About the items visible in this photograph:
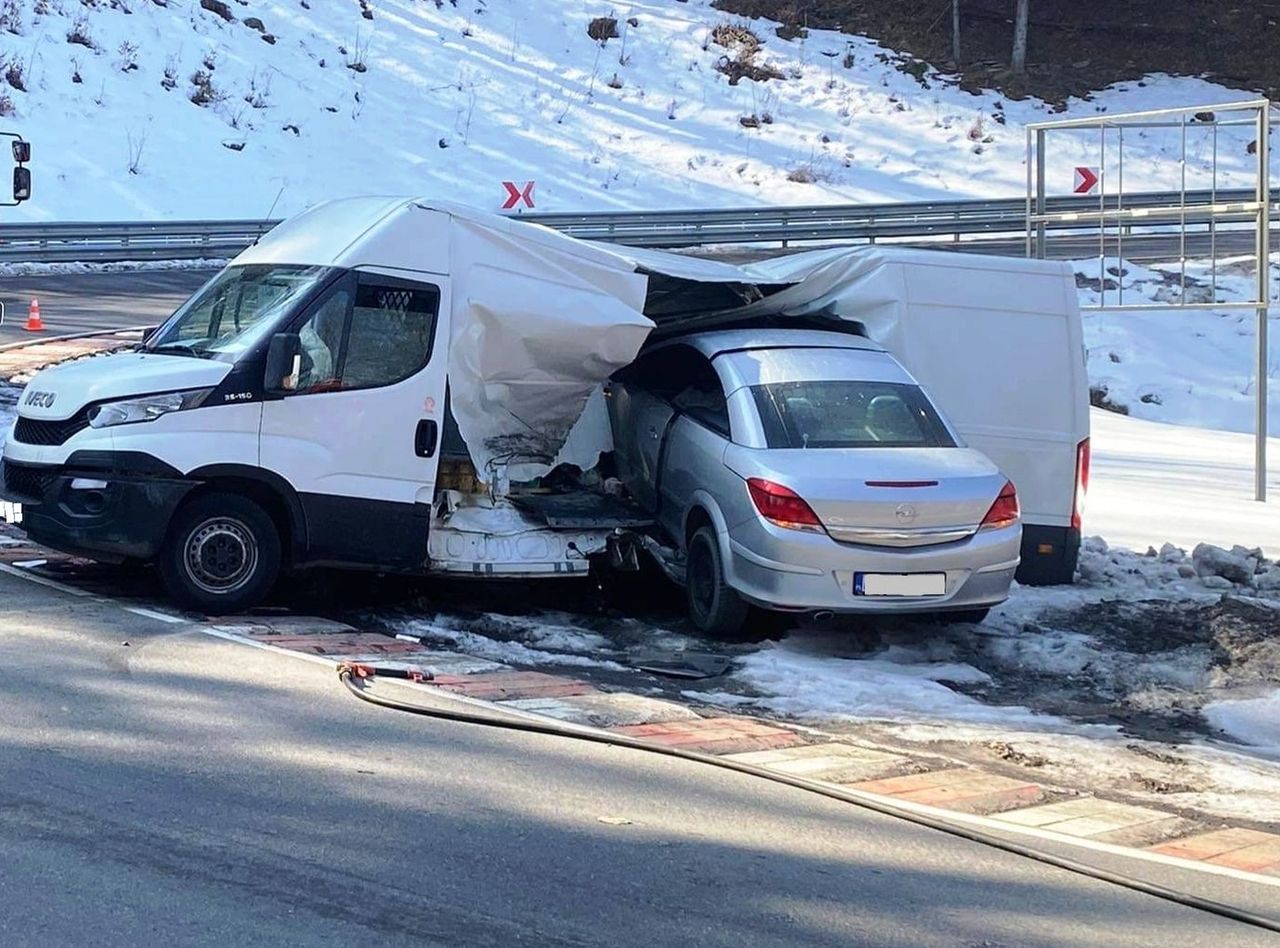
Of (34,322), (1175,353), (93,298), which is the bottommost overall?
(34,322)

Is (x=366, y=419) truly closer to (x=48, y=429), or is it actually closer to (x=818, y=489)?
(x=48, y=429)

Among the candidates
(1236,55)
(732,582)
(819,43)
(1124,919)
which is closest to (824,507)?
(732,582)

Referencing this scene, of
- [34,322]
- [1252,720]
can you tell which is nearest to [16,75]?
[34,322]

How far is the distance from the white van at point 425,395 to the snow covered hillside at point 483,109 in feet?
69.4

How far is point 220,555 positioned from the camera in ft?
28.9

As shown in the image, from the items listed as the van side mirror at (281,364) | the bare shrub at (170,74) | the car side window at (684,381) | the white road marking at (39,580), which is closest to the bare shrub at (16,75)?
the bare shrub at (170,74)

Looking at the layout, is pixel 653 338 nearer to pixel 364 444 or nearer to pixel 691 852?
pixel 364 444

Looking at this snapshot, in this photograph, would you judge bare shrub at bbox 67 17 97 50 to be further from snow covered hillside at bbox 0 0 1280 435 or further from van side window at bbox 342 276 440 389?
van side window at bbox 342 276 440 389

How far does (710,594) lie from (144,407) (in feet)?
10.7

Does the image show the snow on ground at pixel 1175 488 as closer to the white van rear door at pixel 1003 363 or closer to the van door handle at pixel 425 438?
the white van rear door at pixel 1003 363

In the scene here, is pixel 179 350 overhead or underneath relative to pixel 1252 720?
overhead

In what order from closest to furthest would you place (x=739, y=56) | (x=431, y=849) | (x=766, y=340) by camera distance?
(x=431, y=849) < (x=766, y=340) < (x=739, y=56)

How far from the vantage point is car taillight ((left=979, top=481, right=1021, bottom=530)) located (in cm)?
892

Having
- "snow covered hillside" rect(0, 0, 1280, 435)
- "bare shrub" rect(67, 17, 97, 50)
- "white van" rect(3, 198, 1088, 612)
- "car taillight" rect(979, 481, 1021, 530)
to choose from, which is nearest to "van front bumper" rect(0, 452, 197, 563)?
"white van" rect(3, 198, 1088, 612)
